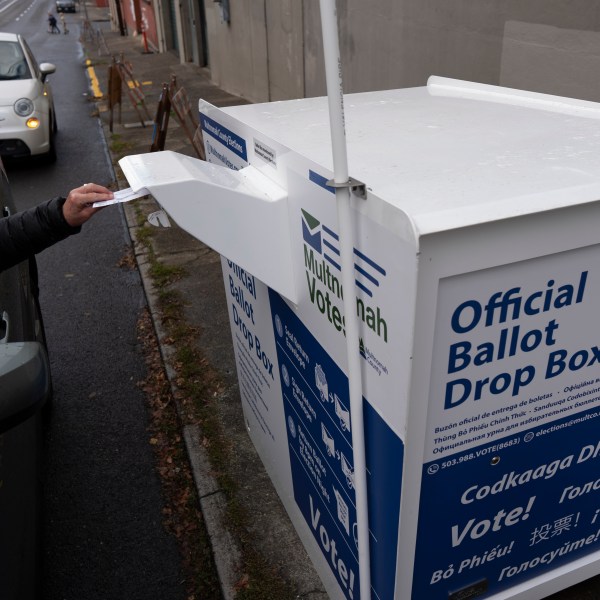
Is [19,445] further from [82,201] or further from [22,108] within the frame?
[22,108]

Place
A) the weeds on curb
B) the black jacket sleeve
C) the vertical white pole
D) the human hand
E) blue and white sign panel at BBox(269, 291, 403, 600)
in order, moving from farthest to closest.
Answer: the weeds on curb → the black jacket sleeve → the human hand → blue and white sign panel at BBox(269, 291, 403, 600) → the vertical white pole

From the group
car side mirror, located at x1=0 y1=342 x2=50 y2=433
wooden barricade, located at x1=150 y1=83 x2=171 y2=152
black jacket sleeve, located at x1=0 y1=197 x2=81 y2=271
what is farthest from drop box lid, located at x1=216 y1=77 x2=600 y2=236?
wooden barricade, located at x1=150 y1=83 x2=171 y2=152

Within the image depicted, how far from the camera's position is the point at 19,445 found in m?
2.51

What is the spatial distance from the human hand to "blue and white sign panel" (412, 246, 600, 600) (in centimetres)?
128

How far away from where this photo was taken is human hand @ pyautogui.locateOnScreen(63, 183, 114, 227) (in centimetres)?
217

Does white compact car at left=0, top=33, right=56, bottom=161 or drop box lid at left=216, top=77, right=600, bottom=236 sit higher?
drop box lid at left=216, top=77, right=600, bottom=236

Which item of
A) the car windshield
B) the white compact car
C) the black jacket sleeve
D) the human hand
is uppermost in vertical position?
the human hand

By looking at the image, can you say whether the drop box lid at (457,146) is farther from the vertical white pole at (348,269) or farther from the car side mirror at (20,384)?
the car side mirror at (20,384)

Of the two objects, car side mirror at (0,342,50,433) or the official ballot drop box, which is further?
car side mirror at (0,342,50,433)

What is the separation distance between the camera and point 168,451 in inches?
147

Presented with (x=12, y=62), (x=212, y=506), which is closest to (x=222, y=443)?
(x=212, y=506)

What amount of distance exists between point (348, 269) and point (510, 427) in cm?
69

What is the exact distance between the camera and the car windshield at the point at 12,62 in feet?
31.4

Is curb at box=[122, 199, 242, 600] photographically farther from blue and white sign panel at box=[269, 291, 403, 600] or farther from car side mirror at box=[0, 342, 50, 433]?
car side mirror at box=[0, 342, 50, 433]
